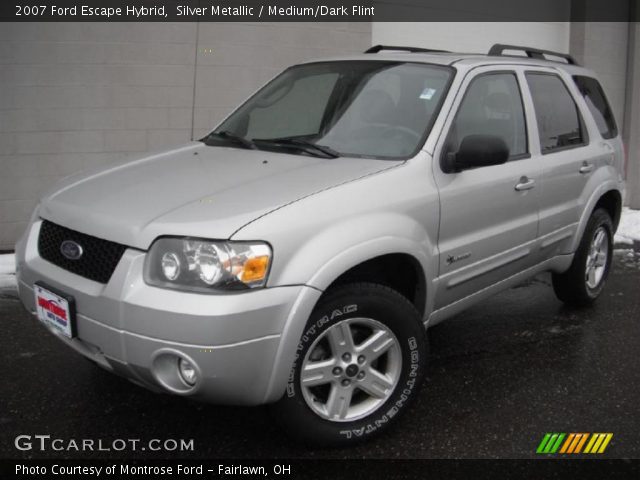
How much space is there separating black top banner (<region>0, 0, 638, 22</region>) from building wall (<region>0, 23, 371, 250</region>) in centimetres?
9

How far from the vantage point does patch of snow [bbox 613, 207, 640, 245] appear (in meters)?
7.75

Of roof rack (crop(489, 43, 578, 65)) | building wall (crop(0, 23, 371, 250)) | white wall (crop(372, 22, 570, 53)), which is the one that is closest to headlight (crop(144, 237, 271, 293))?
roof rack (crop(489, 43, 578, 65))

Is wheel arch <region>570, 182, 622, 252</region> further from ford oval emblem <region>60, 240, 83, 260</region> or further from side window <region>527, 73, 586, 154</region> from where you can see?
ford oval emblem <region>60, 240, 83, 260</region>

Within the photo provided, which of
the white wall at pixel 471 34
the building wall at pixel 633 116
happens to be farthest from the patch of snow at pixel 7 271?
the building wall at pixel 633 116

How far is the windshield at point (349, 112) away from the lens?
352cm

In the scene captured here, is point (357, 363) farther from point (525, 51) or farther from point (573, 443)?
point (525, 51)

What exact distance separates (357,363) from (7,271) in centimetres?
401

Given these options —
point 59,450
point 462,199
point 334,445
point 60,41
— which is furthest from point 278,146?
point 60,41

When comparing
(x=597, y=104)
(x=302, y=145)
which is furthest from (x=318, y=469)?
(x=597, y=104)

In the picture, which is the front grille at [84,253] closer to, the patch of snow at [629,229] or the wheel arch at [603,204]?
the wheel arch at [603,204]

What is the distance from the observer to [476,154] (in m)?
3.38

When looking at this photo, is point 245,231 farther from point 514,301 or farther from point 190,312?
point 514,301

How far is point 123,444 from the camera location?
312 cm

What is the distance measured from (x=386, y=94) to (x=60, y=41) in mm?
4021
